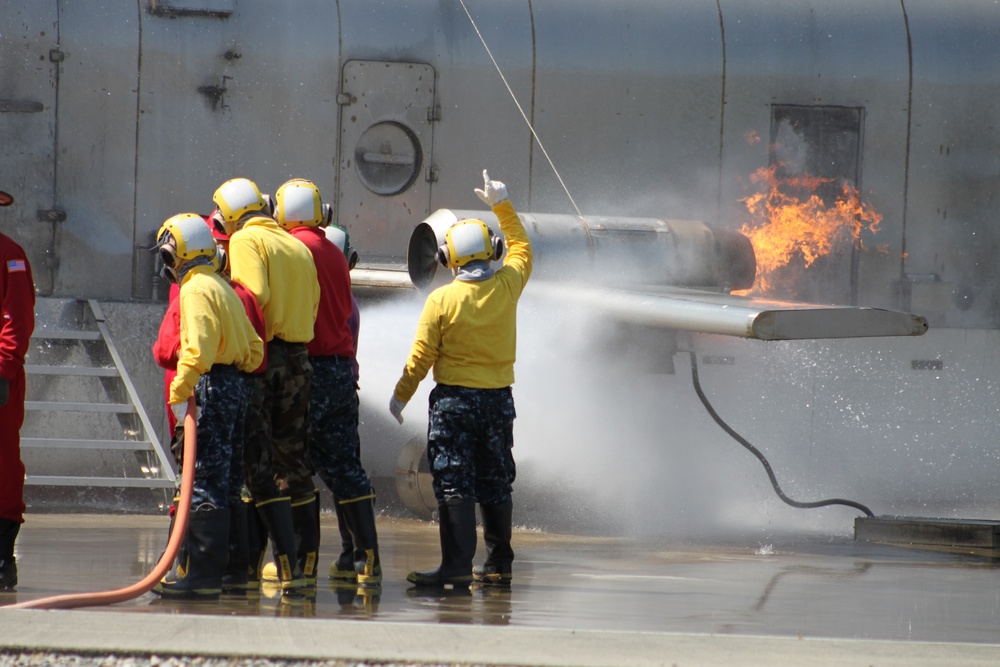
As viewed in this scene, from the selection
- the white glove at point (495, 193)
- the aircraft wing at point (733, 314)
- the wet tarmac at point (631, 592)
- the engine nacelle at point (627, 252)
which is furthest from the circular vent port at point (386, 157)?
the white glove at point (495, 193)

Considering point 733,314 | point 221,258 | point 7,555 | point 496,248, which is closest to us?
point 7,555

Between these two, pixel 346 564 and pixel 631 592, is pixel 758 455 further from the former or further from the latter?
pixel 346 564

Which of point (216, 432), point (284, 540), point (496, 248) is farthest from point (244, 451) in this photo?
point (496, 248)

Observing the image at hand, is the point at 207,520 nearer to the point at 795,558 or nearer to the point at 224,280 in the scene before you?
the point at 224,280

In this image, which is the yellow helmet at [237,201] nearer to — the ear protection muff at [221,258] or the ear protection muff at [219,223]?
the ear protection muff at [219,223]

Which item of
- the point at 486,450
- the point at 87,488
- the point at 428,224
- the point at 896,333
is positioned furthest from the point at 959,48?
the point at 87,488

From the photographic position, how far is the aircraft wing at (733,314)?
8242 millimetres

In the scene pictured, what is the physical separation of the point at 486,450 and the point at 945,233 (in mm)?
6672

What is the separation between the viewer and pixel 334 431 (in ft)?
21.0

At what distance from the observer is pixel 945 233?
11773mm

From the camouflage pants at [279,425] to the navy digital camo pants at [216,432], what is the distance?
0.19 m

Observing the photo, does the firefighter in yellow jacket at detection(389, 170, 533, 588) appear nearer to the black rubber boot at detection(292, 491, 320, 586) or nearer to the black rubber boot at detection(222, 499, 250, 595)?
the black rubber boot at detection(292, 491, 320, 586)

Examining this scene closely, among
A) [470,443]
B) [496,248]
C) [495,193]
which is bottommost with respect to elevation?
[470,443]

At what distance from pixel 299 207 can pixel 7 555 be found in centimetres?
209
